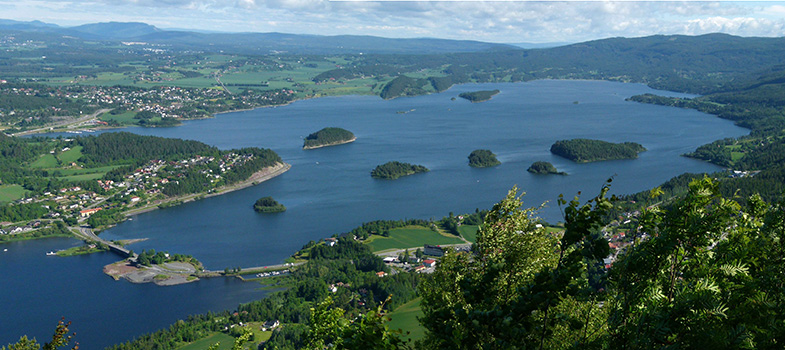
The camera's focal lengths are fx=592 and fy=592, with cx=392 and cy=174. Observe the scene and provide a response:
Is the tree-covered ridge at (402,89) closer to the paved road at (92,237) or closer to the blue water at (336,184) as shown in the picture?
the blue water at (336,184)

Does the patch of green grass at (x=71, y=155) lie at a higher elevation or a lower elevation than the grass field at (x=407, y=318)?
lower

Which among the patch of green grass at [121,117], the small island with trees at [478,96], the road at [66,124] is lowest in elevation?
the road at [66,124]

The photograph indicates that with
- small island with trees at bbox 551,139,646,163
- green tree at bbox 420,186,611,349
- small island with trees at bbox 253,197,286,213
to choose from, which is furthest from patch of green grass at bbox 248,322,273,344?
small island with trees at bbox 551,139,646,163

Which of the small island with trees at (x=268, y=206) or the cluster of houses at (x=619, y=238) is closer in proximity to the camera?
the cluster of houses at (x=619, y=238)

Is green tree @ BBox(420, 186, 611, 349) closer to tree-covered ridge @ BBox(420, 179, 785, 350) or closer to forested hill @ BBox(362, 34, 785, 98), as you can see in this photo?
tree-covered ridge @ BBox(420, 179, 785, 350)

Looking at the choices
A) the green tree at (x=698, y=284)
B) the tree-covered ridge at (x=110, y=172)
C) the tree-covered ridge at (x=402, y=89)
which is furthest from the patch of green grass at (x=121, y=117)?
the green tree at (x=698, y=284)

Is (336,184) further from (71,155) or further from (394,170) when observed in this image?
(71,155)
